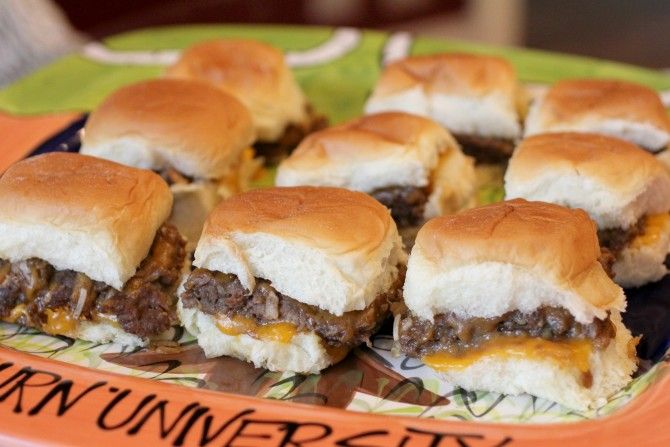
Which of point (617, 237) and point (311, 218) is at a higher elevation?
point (311, 218)

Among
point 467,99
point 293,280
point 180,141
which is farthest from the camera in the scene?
point 467,99

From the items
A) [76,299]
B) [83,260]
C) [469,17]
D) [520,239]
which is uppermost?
[520,239]

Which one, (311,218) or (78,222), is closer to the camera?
(311,218)

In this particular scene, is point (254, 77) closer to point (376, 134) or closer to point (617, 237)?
point (376, 134)

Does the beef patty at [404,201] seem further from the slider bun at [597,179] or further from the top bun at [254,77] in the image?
the top bun at [254,77]

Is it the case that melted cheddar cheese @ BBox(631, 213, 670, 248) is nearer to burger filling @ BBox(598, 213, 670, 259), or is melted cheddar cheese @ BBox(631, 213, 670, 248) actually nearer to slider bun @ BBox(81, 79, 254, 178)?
burger filling @ BBox(598, 213, 670, 259)

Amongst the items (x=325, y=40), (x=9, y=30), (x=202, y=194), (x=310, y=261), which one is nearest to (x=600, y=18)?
(x=325, y=40)

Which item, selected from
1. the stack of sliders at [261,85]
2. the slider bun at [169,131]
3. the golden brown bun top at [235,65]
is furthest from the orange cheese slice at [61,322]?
the golden brown bun top at [235,65]

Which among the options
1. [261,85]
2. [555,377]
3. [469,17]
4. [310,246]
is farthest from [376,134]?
[469,17]
